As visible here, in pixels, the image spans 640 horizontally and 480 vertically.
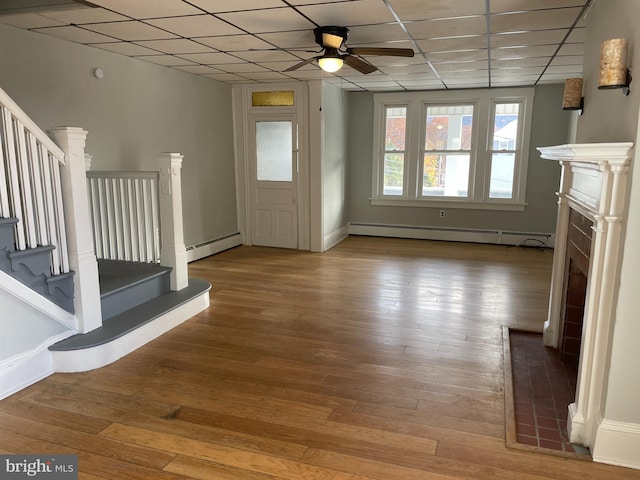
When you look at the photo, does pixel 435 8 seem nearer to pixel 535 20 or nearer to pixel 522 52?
pixel 535 20

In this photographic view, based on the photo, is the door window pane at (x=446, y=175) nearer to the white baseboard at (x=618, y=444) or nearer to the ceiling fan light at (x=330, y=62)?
the ceiling fan light at (x=330, y=62)

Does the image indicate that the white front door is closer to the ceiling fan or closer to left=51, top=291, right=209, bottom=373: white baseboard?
the ceiling fan

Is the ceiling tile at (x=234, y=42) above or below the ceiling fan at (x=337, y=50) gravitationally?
above

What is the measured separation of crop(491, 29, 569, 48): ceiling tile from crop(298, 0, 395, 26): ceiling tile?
1160 mm

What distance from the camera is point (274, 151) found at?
7027 mm

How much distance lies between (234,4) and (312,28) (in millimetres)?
786

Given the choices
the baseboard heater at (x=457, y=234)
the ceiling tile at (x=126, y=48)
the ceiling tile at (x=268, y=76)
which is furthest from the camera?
the baseboard heater at (x=457, y=234)

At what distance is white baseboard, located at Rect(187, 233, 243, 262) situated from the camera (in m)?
6.20

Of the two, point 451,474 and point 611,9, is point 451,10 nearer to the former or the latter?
point 611,9

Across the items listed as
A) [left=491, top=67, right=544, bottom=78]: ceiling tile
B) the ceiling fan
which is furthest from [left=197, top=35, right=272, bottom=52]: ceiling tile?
[left=491, top=67, right=544, bottom=78]: ceiling tile

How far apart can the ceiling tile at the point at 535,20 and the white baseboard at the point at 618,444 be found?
9.16 ft

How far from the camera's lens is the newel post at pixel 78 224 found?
120 inches

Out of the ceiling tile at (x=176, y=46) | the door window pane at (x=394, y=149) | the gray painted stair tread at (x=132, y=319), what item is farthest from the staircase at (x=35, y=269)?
the door window pane at (x=394, y=149)

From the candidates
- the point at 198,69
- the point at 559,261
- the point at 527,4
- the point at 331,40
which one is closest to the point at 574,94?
the point at 527,4
